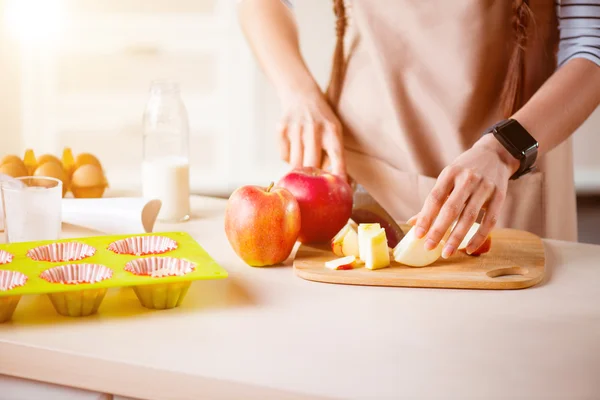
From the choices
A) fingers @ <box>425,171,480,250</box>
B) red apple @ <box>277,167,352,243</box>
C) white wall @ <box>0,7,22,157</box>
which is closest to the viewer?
fingers @ <box>425,171,480,250</box>

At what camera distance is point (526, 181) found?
5.14 feet

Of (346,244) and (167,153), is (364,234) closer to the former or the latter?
(346,244)

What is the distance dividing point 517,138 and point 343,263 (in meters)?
0.39

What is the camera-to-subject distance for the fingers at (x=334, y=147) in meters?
1.36

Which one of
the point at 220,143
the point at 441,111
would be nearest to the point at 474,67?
the point at 441,111

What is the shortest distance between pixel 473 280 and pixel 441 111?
63 centimetres

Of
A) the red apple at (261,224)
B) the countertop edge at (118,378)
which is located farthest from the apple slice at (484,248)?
the countertop edge at (118,378)

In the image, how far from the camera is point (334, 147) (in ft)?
4.56

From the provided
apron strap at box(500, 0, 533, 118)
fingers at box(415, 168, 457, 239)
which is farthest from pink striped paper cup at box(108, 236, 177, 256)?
apron strap at box(500, 0, 533, 118)

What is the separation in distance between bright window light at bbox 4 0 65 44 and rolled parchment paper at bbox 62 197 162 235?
2.31 metres

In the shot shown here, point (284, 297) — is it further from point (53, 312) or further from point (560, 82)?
point (560, 82)

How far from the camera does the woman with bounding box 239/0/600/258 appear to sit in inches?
55.8

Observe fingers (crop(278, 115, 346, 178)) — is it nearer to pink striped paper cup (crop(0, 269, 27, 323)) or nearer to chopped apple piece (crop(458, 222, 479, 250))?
chopped apple piece (crop(458, 222, 479, 250))

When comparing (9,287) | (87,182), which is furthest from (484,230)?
(87,182)
